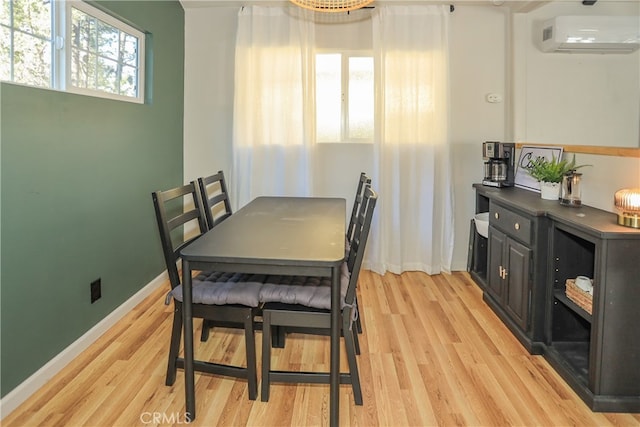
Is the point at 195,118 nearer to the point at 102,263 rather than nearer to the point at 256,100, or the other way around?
the point at 256,100

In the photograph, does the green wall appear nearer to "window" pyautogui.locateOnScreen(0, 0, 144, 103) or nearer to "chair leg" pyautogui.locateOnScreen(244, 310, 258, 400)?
"window" pyautogui.locateOnScreen(0, 0, 144, 103)

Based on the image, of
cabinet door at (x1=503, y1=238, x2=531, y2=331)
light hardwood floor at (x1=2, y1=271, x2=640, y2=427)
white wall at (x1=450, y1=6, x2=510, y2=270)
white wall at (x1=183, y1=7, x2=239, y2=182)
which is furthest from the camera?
white wall at (x1=183, y1=7, x2=239, y2=182)

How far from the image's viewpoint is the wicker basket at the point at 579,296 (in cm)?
213

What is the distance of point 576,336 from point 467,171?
1930 millimetres

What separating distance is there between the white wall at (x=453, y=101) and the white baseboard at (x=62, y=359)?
151cm

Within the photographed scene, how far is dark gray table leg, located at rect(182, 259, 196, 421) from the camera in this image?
5.99 feet

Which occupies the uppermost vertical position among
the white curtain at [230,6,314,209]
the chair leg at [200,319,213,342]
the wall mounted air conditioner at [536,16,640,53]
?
the wall mounted air conditioner at [536,16,640,53]

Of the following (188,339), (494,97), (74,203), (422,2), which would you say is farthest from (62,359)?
(494,97)

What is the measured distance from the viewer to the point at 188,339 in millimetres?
1850

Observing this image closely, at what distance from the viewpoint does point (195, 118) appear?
415 cm

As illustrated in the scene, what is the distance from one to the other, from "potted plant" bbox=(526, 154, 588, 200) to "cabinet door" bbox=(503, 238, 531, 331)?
0.40 metres

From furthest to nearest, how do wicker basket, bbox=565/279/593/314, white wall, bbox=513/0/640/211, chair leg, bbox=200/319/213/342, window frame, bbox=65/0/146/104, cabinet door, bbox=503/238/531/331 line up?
white wall, bbox=513/0/640/211
chair leg, bbox=200/319/213/342
cabinet door, bbox=503/238/531/331
window frame, bbox=65/0/146/104
wicker basket, bbox=565/279/593/314

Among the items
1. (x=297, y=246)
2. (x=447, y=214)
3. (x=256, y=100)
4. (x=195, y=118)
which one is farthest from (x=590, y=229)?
(x=195, y=118)

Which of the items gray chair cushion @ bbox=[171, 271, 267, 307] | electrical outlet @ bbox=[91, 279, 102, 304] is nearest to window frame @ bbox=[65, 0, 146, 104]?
electrical outlet @ bbox=[91, 279, 102, 304]
